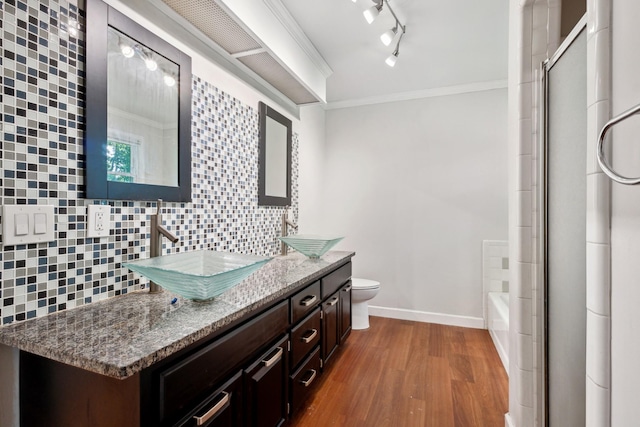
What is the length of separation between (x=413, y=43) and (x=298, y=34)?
0.91 meters

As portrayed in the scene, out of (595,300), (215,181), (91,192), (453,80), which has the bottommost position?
(595,300)

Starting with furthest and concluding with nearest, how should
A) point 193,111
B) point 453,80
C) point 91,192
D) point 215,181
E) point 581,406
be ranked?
point 453,80 → point 215,181 → point 193,111 → point 91,192 → point 581,406

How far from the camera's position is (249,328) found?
117 centimetres

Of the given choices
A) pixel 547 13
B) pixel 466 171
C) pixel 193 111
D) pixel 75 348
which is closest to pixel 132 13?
pixel 193 111

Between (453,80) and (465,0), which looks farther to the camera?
(453,80)

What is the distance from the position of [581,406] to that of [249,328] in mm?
1165

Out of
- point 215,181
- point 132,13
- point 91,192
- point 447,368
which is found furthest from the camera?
point 447,368

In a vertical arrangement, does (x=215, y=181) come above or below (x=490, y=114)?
below

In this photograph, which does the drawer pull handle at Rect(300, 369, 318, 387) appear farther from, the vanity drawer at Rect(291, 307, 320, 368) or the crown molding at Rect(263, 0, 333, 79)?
the crown molding at Rect(263, 0, 333, 79)

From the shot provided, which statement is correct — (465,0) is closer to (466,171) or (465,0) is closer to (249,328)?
(466,171)

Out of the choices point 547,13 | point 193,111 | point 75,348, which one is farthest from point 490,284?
point 75,348

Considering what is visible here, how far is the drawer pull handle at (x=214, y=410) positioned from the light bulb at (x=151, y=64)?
1.41 meters

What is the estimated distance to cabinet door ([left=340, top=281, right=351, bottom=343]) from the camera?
93.4 inches

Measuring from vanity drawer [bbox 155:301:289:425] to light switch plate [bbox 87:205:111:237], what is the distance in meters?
0.63
